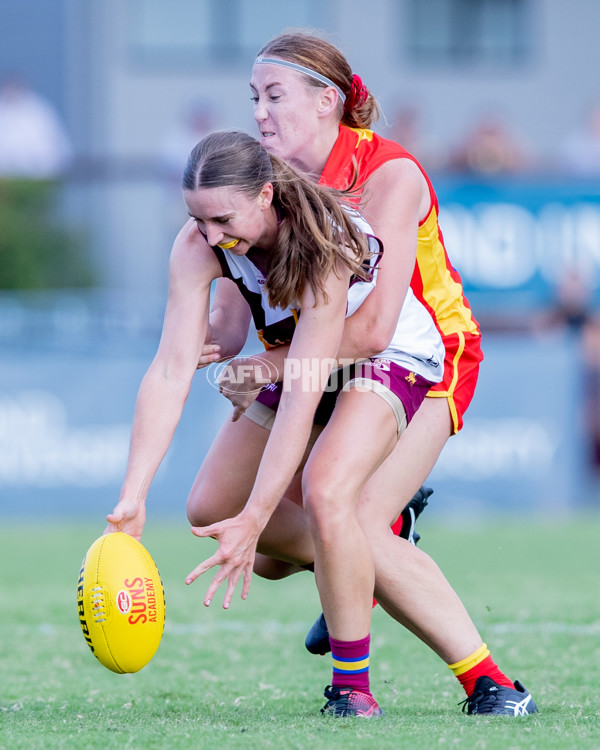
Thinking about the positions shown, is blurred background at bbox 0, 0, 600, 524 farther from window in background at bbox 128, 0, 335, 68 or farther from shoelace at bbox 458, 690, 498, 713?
shoelace at bbox 458, 690, 498, 713

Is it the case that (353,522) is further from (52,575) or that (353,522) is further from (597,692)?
(52,575)

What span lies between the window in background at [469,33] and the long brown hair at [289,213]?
512 inches

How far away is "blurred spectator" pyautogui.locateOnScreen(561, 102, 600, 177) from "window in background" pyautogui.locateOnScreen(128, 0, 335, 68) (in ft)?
15.9

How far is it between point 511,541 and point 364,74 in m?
8.45

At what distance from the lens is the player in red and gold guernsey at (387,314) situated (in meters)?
3.60

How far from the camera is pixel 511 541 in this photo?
8.52 m

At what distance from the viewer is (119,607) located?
11.1ft

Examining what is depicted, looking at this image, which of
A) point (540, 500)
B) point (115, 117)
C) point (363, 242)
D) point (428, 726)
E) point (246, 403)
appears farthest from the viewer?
point (115, 117)

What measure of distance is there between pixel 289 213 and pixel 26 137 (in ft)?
28.2

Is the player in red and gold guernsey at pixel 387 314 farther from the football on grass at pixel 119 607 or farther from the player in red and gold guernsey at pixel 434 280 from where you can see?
the football on grass at pixel 119 607

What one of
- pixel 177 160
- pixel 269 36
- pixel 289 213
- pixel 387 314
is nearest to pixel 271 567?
pixel 387 314

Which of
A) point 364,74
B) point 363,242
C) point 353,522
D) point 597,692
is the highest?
point 364,74

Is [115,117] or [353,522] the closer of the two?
[353,522]

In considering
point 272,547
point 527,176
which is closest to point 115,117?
point 527,176
